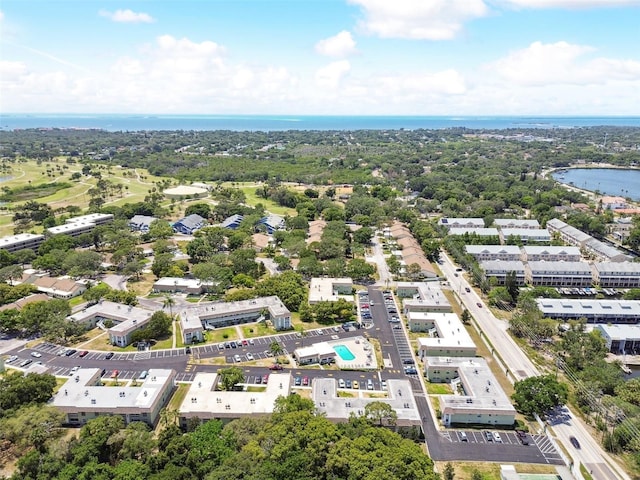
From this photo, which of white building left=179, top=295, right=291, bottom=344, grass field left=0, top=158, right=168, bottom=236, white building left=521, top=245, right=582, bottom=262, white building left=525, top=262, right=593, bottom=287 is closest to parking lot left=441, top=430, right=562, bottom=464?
white building left=179, top=295, right=291, bottom=344

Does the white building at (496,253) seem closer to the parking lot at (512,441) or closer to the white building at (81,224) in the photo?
the parking lot at (512,441)

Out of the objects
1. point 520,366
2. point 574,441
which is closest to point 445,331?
point 520,366

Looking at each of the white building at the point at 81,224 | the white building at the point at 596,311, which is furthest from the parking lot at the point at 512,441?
the white building at the point at 81,224

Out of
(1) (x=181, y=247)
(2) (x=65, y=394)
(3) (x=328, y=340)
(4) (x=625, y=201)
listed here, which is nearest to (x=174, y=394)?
(2) (x=65, y=394)

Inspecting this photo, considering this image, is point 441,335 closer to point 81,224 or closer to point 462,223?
point 462,223

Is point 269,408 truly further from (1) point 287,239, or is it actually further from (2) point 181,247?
(2) point 181,247
